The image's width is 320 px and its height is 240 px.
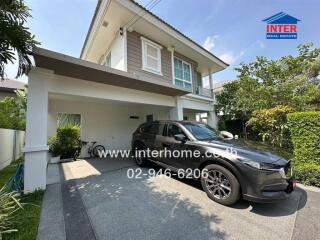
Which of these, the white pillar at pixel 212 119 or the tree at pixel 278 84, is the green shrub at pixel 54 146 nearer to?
the white pillar at pixel 212 119

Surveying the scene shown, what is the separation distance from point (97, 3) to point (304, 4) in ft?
27.5

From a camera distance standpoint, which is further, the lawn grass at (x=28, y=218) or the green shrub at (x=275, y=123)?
the green shrub at (x=275, y=123)

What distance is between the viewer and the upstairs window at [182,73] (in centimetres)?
990

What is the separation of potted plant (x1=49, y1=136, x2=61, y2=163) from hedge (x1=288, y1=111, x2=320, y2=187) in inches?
359

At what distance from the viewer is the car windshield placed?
176 inches

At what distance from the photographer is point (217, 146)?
3658 millimetres

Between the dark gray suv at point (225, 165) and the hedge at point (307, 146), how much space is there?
1763 millimetres

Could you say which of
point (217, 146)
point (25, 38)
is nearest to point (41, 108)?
point (25, 38)

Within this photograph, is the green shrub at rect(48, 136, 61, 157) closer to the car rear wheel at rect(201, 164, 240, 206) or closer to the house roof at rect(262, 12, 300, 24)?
the car rear wheel at rect(201, 164, 240, 206)

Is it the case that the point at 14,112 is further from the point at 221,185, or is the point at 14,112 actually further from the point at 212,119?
the point at 212,119

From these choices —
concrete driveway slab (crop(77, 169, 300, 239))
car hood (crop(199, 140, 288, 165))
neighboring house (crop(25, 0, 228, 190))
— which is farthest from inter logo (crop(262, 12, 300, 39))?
concrete driveway slab (crop(77, 169, 300, 239))

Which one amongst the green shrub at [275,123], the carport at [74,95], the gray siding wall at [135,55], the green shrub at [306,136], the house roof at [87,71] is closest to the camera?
the house roof at [87,71]

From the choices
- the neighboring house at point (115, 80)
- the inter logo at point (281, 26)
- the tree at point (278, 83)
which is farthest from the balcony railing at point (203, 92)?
the inter logo at point (281, 26)

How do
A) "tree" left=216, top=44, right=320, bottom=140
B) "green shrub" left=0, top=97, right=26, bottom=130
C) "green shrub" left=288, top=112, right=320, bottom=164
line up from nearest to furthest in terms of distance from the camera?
"green shrub" left=288, top=112, right=320, bottom=164 → "tree" left=216, top=44, right=320, bottom=140 → "green shrub" left=0, top=97, right=26, bottom=130
